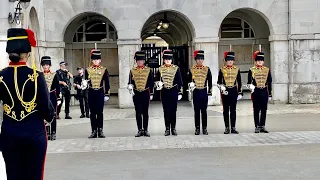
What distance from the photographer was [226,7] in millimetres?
18406

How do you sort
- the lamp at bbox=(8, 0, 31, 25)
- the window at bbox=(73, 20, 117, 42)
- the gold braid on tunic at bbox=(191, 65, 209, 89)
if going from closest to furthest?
the gold braid on tunic at bbox=(191, 65, 209, 89) → the lamp at bbox=(8, 0, 31, 25) → the window at bbox=(73, 20, 117, 42)

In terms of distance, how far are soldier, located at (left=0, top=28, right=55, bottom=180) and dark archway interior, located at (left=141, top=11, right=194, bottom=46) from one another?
1397cm

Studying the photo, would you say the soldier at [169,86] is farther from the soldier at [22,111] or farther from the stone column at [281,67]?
the stone column at [281,67]

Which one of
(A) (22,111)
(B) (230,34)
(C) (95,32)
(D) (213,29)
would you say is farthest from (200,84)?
(C) (95,32)

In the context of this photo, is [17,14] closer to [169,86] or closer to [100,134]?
[100,134]

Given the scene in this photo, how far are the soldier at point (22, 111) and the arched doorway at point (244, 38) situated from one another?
646 inches

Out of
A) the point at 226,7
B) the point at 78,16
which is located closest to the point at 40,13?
the point at 78,16

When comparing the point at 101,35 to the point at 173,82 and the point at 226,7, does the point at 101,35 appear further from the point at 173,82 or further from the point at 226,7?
the point at 173,82

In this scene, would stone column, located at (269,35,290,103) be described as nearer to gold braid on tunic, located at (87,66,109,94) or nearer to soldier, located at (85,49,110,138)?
soldier, located at (85,49,110,138)

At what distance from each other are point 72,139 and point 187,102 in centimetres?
996

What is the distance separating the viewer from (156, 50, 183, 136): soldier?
11109 millimetres

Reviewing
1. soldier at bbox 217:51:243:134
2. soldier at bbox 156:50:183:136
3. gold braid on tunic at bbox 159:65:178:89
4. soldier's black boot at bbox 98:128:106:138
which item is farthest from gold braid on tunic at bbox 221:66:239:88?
soldier's black boot at bbox 98:128:106:138

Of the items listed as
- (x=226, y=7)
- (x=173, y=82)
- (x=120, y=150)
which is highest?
(x=226, y=7)

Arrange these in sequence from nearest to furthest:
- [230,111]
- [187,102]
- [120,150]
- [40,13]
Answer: [120,150] < [230,111] < [40,13] < [187,102]
